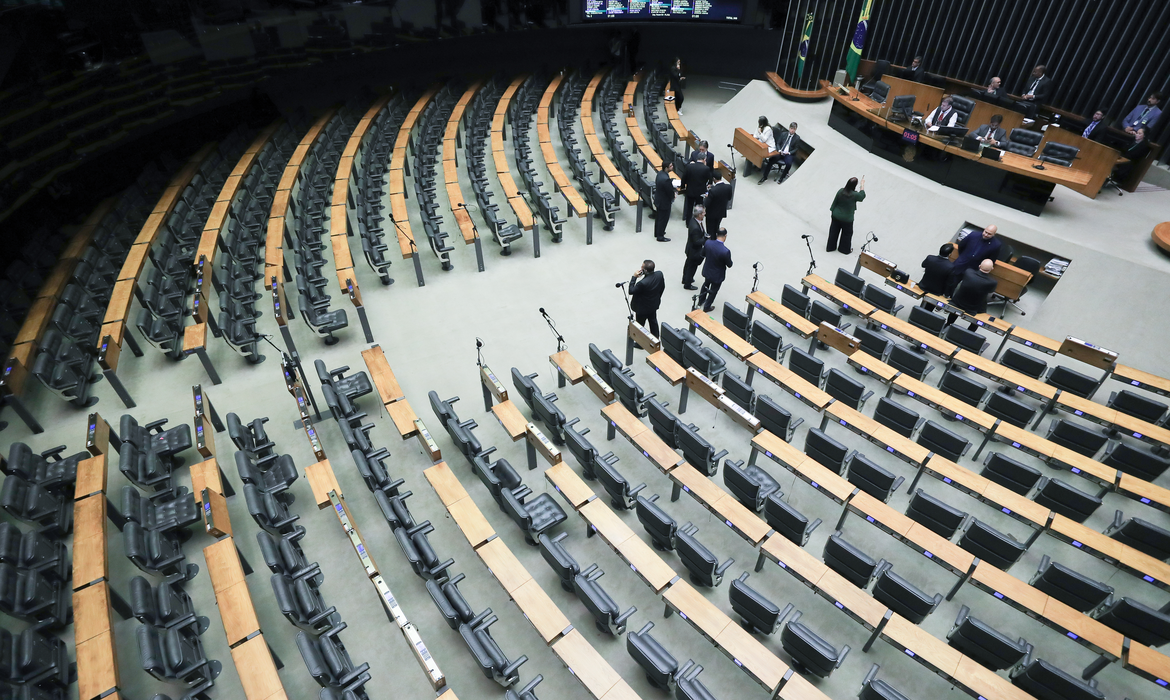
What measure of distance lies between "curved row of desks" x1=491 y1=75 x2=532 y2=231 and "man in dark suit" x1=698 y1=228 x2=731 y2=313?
10.1ft

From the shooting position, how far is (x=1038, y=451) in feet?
19.4

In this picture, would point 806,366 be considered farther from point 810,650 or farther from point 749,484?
point 810,650

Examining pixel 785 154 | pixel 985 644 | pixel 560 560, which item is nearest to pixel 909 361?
pixel 985 644

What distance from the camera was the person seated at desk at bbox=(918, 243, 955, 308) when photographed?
796 centimetres

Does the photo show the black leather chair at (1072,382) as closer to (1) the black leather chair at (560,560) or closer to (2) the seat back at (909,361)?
(2) the seat back at (909,361)

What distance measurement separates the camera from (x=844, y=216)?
9305mm

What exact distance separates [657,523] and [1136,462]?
497cm

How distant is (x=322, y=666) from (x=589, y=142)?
1042 centimetres

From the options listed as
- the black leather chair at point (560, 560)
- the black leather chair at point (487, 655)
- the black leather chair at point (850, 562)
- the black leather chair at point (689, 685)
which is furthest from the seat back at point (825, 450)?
the black leather chair at point (487, 655)

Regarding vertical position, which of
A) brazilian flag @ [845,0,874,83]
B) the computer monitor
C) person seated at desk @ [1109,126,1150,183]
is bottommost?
person seated at desk @ [1109,126,1150,183]

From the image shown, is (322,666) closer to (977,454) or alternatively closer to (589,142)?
(977,454)

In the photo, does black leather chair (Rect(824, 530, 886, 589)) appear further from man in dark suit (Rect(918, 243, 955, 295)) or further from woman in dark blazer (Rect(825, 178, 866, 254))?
woman in dark blazer (Rect(825, 178, 866, 254))

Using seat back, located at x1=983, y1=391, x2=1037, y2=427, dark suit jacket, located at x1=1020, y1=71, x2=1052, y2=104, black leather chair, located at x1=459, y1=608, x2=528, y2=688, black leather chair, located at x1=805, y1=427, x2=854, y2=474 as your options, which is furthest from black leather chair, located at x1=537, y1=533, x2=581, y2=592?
dark suit jacket, located at x1=1020, y1=71, x2=1052, y2=104

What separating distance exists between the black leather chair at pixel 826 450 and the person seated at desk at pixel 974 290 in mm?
3188
